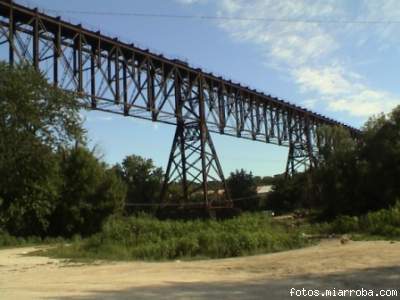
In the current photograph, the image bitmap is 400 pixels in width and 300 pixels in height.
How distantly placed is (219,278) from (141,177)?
82436 mm

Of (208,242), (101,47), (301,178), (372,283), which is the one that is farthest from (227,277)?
(301,178)

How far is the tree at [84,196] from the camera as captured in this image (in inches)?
1865

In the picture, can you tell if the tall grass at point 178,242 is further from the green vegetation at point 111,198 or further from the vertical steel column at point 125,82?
the vertical steel column at point 125,82

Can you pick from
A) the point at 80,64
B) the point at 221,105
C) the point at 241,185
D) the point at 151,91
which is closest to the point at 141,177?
the point at 241,185

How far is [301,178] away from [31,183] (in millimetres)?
51577

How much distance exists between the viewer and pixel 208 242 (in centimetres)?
2545

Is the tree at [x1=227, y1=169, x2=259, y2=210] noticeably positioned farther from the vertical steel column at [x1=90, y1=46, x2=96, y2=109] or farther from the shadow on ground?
the shadow on ground

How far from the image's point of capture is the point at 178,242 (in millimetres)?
25734

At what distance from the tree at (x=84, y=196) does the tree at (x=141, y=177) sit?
43.6 m

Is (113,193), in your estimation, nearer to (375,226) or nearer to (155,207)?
(155,207)

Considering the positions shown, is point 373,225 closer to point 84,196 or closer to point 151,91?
point 151,91

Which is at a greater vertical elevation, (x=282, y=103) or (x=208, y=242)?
(x=282, y=103)

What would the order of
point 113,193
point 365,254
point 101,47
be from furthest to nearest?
point 113,193 < point 101,47 < point 365,254

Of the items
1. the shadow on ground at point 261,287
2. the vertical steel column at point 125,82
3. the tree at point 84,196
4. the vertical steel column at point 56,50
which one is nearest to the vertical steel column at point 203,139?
the tree at point 84,196
